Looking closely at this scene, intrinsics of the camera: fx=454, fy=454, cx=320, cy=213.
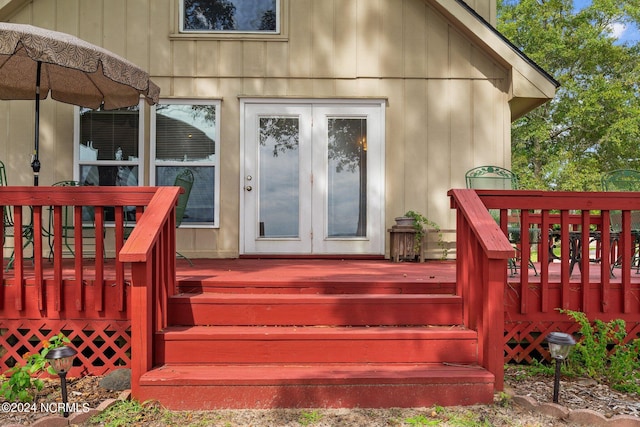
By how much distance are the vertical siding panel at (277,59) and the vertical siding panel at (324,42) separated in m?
0.34

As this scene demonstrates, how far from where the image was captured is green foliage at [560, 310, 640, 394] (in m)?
3.05

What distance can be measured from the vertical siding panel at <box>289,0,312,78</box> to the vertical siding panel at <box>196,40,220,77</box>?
95 centimetres

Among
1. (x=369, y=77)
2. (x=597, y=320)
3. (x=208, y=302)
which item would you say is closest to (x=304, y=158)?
(x=369, y=77)

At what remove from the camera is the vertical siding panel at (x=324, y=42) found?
5.77 meters

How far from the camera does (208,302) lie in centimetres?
319

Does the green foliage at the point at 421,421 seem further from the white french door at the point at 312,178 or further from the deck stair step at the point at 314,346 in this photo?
the white french door at the point at 312,178

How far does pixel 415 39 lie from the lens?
18.9 feet

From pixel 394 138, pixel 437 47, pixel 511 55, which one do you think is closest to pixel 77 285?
pixel 394 138

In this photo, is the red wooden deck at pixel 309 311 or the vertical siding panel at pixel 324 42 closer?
the red wooden deck at pixel 309 311

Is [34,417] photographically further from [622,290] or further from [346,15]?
[346,15]

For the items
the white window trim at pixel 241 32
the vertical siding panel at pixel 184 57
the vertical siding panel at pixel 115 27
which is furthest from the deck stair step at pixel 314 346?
the vertical siding panel at pixel 115 27

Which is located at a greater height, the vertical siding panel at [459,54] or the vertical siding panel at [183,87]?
the vertical siding panel at [459,54]

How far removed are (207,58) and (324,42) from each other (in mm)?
1497

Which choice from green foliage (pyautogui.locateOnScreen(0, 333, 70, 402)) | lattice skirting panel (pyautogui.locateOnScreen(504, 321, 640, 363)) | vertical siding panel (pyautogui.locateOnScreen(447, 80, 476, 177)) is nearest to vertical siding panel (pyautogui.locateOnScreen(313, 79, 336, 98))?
vertical siding panel (pyautogui.locateOnScreen(447, 80, 476, 177))
